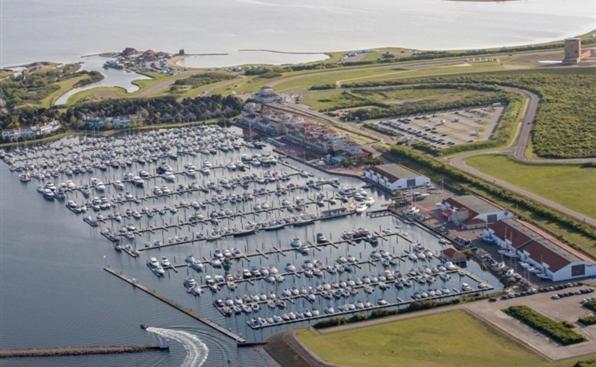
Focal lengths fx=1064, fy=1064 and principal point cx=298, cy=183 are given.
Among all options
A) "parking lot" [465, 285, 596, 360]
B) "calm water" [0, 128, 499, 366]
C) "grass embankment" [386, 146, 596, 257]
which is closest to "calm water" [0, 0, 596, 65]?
"grass embankment" [386, 146, 596, 257]

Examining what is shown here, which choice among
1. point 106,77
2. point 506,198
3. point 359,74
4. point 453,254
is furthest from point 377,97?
point 453,254

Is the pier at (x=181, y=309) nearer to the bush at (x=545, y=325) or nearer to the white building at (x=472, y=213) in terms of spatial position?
the bush at (x=545, y=325)

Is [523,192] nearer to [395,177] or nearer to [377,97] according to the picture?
[395,177]

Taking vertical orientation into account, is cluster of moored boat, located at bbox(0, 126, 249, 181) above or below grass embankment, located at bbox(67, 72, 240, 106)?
below

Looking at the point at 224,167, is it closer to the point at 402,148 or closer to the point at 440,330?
the point at 402,148

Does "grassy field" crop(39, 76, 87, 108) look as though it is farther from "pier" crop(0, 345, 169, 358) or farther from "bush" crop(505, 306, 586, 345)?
"bush" crop(505, 306, 586, 345)

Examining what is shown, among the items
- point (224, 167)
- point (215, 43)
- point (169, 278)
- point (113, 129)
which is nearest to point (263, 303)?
point (169, 278)
